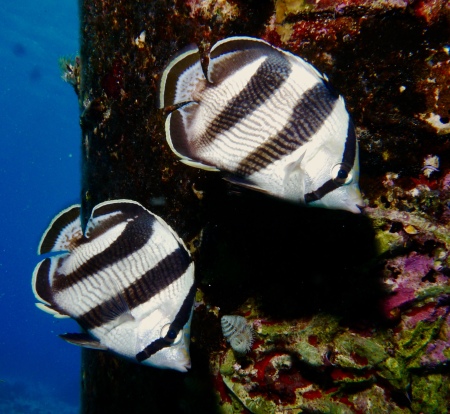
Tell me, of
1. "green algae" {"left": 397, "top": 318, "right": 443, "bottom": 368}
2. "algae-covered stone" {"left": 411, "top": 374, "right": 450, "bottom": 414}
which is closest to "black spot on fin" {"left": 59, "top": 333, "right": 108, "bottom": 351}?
"green algae" {"left": 397, "top": 318, "right": 443, "bottom": 368}

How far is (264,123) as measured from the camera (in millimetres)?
1735

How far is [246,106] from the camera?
69.3 inches

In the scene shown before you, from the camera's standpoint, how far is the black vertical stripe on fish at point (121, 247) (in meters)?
2.06

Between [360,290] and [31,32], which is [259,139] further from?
[31,32]

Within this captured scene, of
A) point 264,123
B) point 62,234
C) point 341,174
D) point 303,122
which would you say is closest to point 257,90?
point 264,123

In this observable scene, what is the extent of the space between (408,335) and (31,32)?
150ft

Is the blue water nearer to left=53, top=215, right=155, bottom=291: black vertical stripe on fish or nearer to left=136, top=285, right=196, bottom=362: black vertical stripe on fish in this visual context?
left=53, top=215, right=155, bottom=291: black vertical stripe on fish

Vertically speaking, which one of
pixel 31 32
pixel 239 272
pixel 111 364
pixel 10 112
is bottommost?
pixel 111 364

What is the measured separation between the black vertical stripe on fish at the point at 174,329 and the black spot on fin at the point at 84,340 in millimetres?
255

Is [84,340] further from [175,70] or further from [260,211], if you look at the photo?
[175,70]

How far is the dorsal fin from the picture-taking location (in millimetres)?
2223

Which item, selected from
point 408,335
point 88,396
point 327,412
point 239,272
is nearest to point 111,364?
point 88,396

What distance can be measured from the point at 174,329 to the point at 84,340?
21.8 inches

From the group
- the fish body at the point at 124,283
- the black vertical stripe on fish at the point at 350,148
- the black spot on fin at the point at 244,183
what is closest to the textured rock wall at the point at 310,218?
the black spot on fin at the point at 244,183
